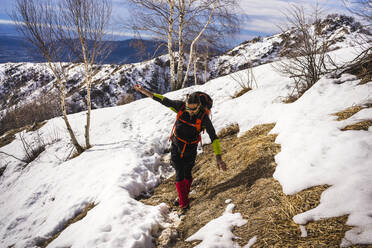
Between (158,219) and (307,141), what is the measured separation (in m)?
2.47

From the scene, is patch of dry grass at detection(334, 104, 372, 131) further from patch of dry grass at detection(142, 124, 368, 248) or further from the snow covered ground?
patch of dry grass at detection(142, 124, 368, 248)

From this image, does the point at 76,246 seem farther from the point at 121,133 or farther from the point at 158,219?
the point at 121,133

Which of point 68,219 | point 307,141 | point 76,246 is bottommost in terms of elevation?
point 68,219

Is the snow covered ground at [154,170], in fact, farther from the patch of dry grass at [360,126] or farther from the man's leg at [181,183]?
the man's leg at [181,183]

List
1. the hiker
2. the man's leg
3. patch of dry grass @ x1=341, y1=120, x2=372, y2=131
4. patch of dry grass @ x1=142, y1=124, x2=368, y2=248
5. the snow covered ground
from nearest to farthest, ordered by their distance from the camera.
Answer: patch of dry grass @ x1=142, y1=124, x2=368, y2=248 < the snow covered ground < patch of dry grass @ x1=341, y1=120, x2=372, y2=131 < the hiker < the man's leg

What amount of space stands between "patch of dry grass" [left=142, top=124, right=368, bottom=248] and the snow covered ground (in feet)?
0.34

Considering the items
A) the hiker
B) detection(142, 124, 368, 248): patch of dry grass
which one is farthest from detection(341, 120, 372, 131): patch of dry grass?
the hiker

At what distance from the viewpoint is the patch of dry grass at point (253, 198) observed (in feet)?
5.11

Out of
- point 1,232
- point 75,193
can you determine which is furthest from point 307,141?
point 1,232

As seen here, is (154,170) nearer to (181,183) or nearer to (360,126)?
(181,183)

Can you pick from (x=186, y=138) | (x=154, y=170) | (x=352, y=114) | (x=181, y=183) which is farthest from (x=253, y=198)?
(x=154, y=170)

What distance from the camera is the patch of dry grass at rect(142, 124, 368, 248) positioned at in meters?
1.56

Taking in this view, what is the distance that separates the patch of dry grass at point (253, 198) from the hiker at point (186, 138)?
0.38m

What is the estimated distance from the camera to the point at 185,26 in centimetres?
1071
